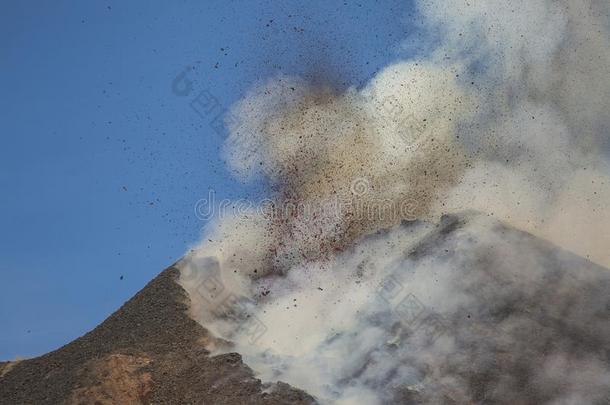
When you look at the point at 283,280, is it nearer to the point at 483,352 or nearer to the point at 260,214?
the point at 260,214

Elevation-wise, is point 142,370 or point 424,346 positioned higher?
point 142,370

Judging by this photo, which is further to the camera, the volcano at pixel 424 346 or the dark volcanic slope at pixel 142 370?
the dark volcanic slope at pixel 142 370

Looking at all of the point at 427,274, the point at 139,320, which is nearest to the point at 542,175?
the point at 427,274

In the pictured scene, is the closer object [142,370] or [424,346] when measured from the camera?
[142,370]
